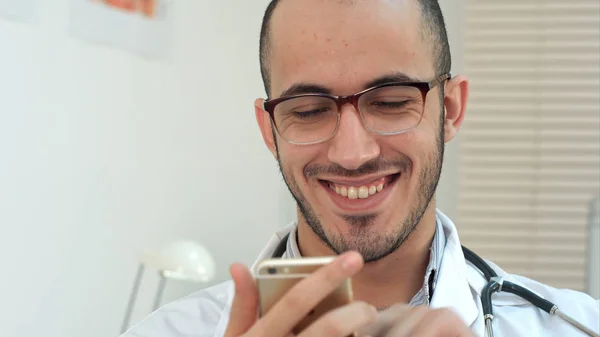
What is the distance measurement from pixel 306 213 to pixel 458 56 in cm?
153

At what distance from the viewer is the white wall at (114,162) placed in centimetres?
130

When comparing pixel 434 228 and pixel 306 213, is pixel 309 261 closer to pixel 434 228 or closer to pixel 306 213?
pixel 306 213

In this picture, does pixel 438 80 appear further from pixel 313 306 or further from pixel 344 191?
pixel 313 306

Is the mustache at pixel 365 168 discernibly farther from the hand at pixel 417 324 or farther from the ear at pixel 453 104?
the hand at pixel 417 324

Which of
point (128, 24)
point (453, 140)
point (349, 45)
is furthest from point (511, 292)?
point (453, 140)

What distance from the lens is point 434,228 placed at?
126cm

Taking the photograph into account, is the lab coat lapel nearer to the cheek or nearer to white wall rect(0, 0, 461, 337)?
the cheek

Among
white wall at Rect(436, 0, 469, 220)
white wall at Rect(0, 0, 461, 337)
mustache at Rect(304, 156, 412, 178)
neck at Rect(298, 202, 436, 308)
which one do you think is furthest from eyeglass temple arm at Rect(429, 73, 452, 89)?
white wall at Rect(436, 0, 469, 220)

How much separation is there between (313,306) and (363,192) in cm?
48

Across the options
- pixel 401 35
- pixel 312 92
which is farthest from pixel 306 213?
pixel 401 35

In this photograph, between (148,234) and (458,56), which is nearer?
(148,234)

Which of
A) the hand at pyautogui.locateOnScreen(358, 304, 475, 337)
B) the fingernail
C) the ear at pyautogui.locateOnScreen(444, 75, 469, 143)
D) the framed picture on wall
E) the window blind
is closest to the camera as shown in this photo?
the fingernail

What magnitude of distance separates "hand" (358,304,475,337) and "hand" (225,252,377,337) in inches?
3.1

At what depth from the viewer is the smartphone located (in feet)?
2.06
